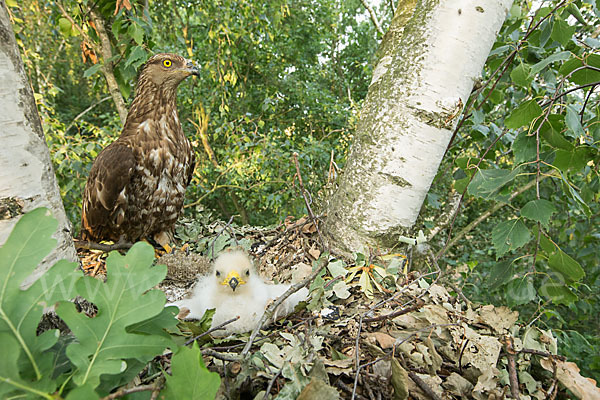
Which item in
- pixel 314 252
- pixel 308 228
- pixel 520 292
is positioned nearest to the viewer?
pixel 520 292

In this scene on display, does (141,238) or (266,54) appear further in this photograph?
(266,54)

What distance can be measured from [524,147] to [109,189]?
1.91 meters

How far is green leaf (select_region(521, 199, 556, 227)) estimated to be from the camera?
40.3 inches

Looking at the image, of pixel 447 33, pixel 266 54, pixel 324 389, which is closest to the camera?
pixel 324 389

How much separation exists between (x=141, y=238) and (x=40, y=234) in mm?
1923

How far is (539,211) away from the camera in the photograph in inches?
41.2

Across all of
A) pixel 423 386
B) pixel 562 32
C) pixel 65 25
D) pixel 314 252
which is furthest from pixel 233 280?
pixel 65 25

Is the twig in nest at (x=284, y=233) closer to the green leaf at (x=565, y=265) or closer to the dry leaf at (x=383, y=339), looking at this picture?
the dry leaf at (x=383, y=339)

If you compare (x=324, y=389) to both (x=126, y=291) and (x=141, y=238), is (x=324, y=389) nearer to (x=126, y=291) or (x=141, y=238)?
(x=126, y=291)

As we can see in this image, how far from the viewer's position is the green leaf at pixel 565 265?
1081 mm

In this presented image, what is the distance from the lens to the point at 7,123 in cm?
71

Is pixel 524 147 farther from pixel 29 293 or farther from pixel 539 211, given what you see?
pixel 29 293

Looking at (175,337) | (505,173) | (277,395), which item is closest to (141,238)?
(175,337)

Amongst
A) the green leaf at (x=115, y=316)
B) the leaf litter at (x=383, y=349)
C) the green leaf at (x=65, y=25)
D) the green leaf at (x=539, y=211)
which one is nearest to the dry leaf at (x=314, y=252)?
the leaf litter at (x=383, y=349)
